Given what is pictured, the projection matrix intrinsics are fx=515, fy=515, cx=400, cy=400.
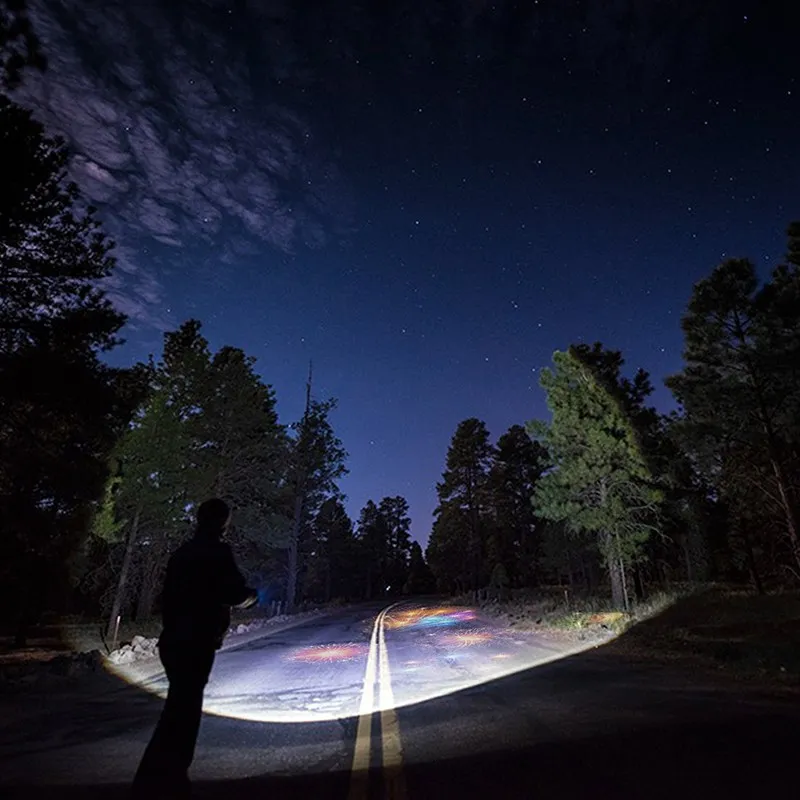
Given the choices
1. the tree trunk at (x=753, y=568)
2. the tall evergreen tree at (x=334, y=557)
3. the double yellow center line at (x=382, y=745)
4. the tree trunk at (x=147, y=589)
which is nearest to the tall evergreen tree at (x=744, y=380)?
the tree trunk at (x=753, y=568)

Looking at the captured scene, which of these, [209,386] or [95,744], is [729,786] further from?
[209,386]

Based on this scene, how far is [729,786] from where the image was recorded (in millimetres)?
3627

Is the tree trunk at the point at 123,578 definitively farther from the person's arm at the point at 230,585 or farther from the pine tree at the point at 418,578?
the pine tree at the point at 418,578

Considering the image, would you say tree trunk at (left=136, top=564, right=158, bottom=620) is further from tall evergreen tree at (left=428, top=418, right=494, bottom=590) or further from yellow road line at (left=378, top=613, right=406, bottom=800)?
tall evergreen tree at (left=428, top=418, right=494, bottom=590)

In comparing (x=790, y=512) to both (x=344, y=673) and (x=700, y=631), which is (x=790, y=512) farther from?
(x=344, y=673)

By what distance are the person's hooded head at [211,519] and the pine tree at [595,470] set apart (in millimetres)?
18784

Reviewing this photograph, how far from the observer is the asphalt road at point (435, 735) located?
12.7ft

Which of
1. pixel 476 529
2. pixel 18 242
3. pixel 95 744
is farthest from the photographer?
pixel 476 529

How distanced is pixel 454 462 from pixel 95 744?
53610mm

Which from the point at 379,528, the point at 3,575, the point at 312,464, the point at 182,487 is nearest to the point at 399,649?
the point at 182,487

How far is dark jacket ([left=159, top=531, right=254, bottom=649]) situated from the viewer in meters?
3.64

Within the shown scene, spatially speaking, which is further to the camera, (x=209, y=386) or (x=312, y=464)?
(x=312, y=464)

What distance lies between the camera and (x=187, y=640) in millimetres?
3600

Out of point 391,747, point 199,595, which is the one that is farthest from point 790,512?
point 199,595
